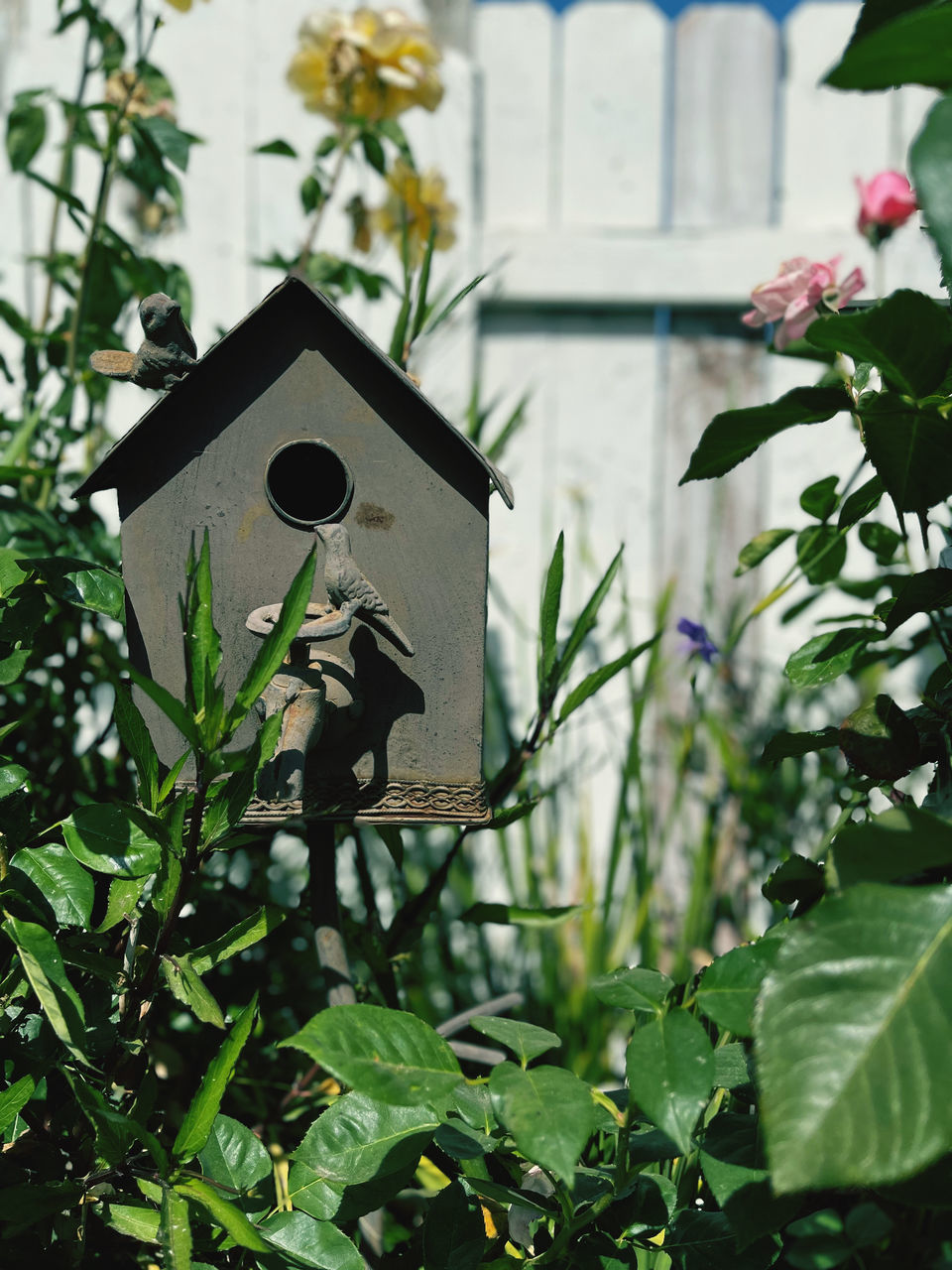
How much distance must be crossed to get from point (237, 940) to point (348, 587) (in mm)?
265

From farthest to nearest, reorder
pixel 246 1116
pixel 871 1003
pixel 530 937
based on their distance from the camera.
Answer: pixel 530 937, pixel 246 1116, pixel 871 1003

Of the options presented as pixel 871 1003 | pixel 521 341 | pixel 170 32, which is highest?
pixel 170 32

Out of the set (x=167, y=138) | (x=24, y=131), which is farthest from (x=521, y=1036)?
(x=24, y=131)

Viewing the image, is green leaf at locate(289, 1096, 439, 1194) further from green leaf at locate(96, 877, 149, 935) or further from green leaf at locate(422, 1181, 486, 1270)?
green leaf at locate(96, 877, 149, 935)

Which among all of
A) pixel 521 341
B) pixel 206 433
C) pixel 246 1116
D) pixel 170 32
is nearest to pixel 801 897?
pixel 206 433

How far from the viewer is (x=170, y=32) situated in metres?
1.89

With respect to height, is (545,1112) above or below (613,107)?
below

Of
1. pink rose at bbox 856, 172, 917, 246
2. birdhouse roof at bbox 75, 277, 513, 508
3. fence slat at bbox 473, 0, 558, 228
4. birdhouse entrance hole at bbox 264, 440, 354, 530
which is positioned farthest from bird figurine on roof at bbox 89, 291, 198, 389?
fence slat at bbox 473, 0, 558, 228

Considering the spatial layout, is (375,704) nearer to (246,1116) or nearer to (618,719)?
(246,1116)

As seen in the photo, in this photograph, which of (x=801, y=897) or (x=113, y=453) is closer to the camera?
(x=801, y=897)

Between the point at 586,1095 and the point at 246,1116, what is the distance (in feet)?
2.73

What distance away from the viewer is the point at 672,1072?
516 millimetres

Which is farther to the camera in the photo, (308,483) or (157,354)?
(308,483)

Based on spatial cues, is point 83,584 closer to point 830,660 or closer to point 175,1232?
point 175,1232
